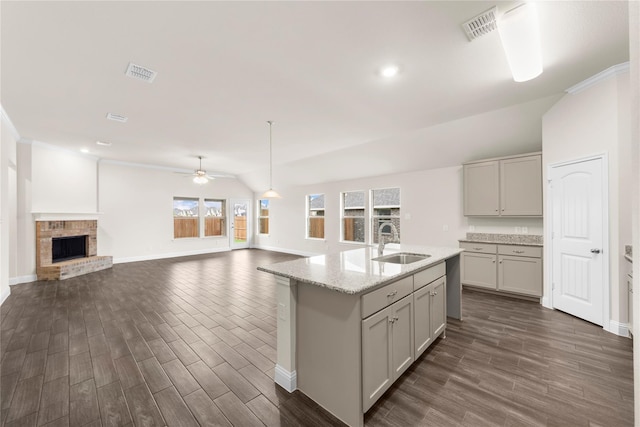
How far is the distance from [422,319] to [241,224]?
915 centimetres

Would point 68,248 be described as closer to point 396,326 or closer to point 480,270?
point 396,326

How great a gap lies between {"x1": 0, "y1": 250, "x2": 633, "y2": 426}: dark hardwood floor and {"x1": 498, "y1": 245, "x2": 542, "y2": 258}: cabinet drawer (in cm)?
76

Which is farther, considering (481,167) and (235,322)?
(481,167)

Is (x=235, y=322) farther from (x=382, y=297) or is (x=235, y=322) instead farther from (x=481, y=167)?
(x=481, y=167)

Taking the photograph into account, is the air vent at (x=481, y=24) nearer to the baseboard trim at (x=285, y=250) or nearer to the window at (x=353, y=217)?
the window at (x=353, y=217)

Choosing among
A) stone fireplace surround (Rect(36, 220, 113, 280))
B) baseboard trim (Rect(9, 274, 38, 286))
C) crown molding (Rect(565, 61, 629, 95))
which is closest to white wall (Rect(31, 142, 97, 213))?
stone fireplace surround (Rect(36, 220, 113, 280))

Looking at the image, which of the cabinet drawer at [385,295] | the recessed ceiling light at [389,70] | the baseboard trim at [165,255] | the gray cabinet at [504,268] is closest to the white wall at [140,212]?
the baseboard trim at [165,255]

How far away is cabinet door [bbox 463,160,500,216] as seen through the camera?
4613 millimetres

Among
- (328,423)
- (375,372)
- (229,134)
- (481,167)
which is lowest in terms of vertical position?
(328,423)

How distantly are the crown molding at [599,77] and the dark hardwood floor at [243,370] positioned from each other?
289cm

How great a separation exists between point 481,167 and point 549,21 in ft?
9.64

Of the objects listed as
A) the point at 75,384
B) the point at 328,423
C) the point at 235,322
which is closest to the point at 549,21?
the point at 328,423

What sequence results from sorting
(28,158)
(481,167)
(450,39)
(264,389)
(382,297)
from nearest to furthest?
(382,297), (264,389), (450,39), (481,167), (28,158)

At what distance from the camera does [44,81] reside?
2.97 metres
